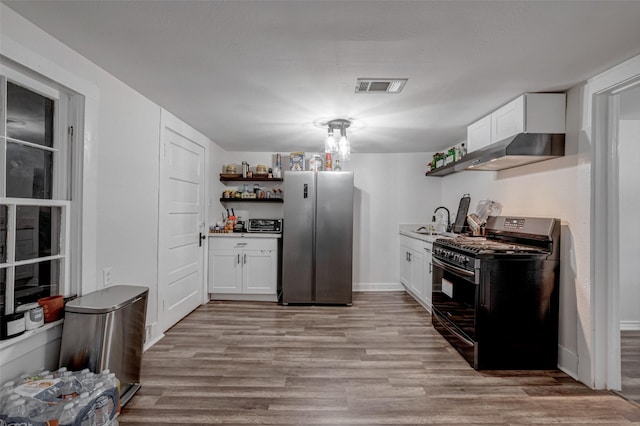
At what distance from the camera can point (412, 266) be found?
419cm

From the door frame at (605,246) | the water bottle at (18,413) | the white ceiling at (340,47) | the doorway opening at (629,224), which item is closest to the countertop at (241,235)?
the white ceiling at (340,47)

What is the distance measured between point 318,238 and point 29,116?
302 cm

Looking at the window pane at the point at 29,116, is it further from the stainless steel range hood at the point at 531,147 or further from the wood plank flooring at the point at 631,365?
the wood plank flooring at the point at 631,365

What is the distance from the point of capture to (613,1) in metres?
1.38

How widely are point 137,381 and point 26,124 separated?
1.77 m

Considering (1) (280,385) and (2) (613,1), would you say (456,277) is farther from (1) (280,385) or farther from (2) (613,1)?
(2) (613,1)

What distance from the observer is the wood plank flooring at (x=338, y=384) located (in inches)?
73.3

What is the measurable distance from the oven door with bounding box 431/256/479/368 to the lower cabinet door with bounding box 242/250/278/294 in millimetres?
2082

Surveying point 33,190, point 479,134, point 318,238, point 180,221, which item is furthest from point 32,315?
point 479,134

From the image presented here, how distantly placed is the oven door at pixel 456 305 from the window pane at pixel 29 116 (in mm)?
3132

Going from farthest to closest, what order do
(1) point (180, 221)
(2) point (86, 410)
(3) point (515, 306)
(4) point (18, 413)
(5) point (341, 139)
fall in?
(1) point (180, 221) < (5) point (341, 139) < (3) point (515, 306) < (2) point (86, 410) < (4) point (18, 413)

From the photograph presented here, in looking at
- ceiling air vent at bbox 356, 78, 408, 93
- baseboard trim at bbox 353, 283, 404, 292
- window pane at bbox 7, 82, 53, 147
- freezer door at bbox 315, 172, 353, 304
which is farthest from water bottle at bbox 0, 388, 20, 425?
baseboard trim at bbox 353, 283, 404, 292

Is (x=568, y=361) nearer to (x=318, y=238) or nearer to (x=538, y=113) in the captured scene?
(x=538, y=113)

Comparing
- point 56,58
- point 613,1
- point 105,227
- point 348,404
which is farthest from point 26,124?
point 613,1
